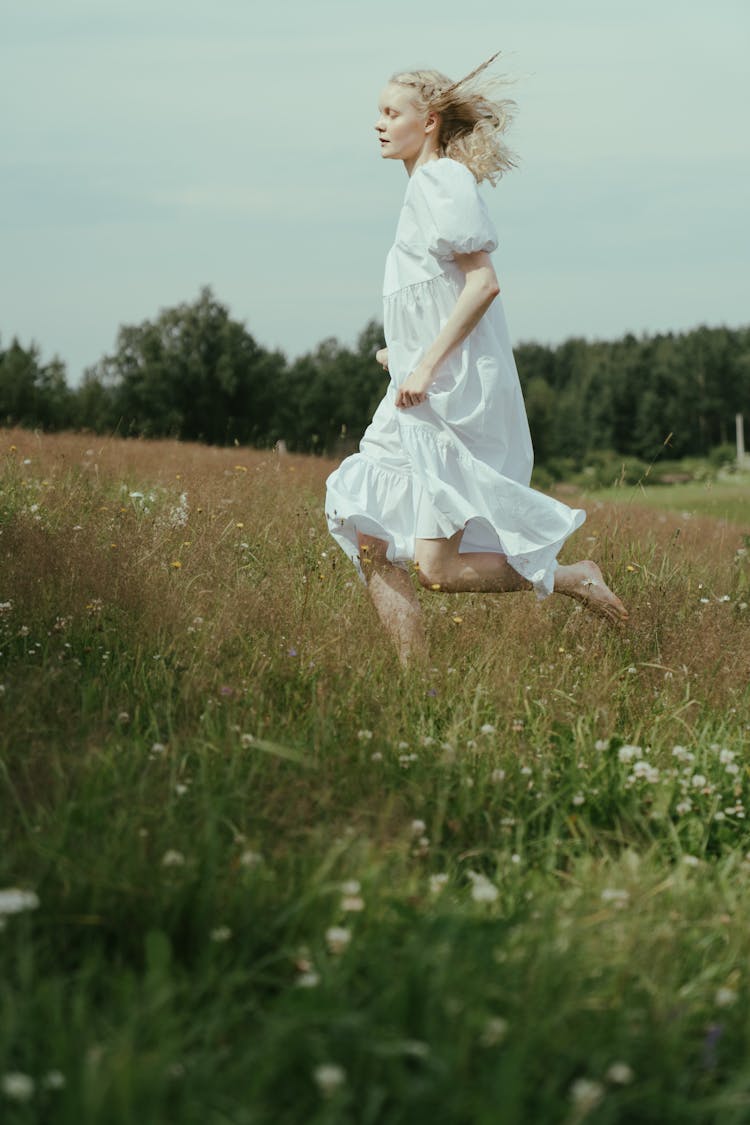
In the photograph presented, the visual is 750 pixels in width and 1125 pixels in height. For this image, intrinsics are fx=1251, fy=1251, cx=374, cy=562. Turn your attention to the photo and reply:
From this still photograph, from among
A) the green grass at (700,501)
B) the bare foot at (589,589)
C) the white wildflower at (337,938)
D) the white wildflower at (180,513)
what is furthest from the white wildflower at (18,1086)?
the green grass at (700,501)

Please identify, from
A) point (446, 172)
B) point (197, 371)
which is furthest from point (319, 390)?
point (446, 172)

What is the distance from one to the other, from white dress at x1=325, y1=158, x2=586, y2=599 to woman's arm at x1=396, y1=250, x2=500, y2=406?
0.07 m

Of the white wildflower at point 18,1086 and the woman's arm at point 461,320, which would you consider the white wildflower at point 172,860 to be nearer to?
the white wildflower at point 18,1086

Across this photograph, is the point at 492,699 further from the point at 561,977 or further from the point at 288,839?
the point at 561,977

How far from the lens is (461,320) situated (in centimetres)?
438

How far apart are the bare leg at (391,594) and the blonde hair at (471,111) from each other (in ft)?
4.74

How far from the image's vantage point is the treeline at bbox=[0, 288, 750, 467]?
25.8 m

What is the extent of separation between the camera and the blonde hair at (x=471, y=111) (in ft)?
15.0

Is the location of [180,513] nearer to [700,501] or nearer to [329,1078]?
[329,1078]

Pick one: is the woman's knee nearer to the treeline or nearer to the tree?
the treeline

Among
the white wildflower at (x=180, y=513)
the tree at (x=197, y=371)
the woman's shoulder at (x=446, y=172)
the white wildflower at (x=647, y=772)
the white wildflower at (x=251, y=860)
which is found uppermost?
the tree at (x=197, y=371)

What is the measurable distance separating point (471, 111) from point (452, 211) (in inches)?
19.4

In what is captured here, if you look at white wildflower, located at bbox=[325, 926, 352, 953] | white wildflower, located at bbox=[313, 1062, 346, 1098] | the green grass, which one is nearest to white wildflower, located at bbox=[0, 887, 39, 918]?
white wildflower, located at bbox=[325, 926, 352, 953]

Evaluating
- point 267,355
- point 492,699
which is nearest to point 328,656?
point 492,699
